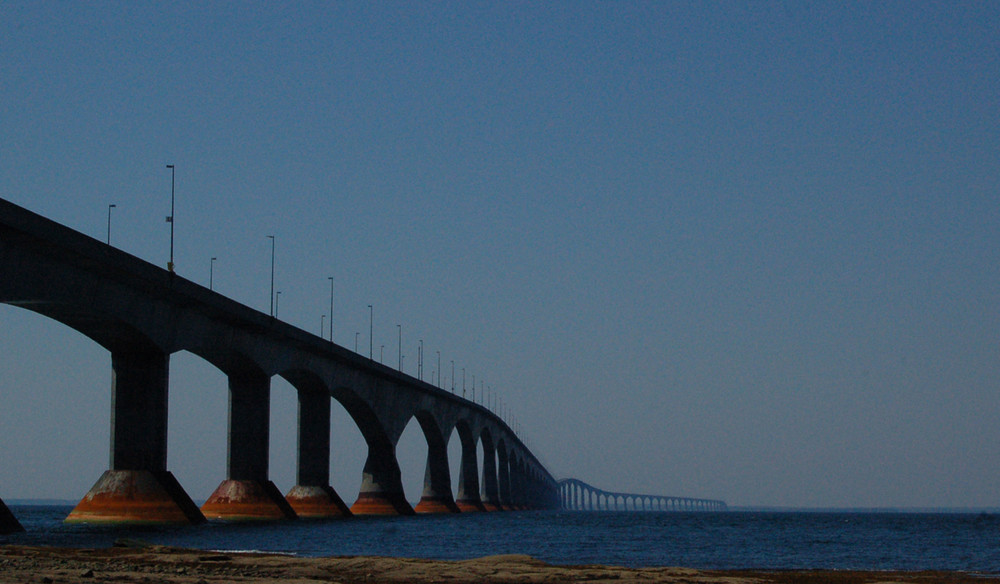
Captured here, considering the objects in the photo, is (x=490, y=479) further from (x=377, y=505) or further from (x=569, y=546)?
(x=569, y=546)

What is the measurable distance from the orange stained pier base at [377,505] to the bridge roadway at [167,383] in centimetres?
9

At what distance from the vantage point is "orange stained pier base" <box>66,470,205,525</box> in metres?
48.9

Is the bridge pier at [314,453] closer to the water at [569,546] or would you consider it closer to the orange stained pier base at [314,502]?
the orange stained pier base at [314,502]

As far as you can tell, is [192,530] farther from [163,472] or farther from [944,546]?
[944,546]

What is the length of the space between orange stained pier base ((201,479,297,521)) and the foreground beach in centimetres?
3089

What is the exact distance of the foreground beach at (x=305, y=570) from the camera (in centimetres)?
2202

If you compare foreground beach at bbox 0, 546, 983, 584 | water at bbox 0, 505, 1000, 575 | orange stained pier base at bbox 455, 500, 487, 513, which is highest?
foreground beach at bbox 0, 546, 983, 584

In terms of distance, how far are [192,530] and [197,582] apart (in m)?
28.7

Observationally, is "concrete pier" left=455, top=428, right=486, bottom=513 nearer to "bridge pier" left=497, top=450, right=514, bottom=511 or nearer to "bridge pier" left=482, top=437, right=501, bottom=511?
"bridge pier" left=482, top=437, right=501, bottom=511

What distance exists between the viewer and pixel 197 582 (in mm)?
20547

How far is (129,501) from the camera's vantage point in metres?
49.2

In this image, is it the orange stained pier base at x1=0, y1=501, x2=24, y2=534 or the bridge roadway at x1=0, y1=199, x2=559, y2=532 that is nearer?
the orange stained pier base at x1=0, y1=501, x2=24, y2=534

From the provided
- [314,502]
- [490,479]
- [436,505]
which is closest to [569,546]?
[314,502]

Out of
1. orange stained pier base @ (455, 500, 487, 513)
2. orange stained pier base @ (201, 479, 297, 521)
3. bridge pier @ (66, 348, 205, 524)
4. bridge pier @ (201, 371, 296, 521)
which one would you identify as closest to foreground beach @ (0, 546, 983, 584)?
bridge pier @ (66, 348, 205, 524)
